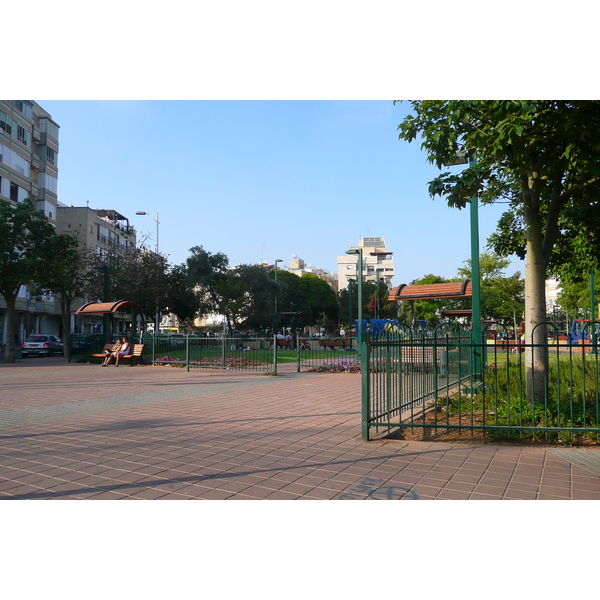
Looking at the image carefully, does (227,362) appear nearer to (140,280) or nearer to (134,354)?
(134,354)

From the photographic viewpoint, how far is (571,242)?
13016 millimetres

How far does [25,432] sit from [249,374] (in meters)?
10.4

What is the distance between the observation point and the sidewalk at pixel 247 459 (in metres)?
4.68

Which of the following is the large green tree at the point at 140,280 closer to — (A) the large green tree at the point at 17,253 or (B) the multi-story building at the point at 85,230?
(A) the large green tree at the point at 17,253

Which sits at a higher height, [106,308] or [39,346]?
[106,308]

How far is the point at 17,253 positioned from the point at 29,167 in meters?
28.1

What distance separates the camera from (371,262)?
121125 millimetres

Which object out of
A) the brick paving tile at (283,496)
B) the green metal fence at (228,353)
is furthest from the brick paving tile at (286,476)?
the green metal fence at (228,353)

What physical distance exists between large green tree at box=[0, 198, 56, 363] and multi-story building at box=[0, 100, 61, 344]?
1994cm

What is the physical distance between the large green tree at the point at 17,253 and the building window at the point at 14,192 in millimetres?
23220

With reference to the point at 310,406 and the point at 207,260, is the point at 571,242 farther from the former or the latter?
the point at 207,260

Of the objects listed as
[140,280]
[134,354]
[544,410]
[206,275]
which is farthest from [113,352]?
[206,275]

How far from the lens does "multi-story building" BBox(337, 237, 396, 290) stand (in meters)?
117

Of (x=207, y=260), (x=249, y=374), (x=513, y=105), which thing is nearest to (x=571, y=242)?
(x=513, y=105)
